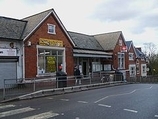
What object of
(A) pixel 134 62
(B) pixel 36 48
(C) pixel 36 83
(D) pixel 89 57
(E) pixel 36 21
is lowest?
(C) pixel 36 83

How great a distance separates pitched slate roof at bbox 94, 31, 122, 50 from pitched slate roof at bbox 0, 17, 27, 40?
626 inches

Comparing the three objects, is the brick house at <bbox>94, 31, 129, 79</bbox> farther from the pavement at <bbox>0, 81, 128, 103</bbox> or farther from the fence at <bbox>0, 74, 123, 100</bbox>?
the pavement at <bbox>0, 81, 128, 103</bbox>

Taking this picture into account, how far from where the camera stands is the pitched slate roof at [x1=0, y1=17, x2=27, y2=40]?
20016 mm

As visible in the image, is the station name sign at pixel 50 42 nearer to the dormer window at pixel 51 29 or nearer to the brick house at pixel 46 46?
the brick house at pixel 46 46

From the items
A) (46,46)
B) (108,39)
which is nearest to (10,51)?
(46,46)

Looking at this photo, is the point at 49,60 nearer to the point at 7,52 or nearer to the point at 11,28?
the point at 11,28

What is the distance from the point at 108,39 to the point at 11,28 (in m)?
19.4

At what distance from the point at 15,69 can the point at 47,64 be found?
12.3ft

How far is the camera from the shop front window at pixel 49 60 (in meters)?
22.6

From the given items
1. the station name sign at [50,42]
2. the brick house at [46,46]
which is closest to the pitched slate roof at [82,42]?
the brick house at [46,46]

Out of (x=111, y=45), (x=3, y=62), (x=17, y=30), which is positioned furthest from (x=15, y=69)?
(x=111, y=45)

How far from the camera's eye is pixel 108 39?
1481 inches

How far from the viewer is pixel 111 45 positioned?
35812 millimetres

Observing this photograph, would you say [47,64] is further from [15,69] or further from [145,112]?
[145,112]
